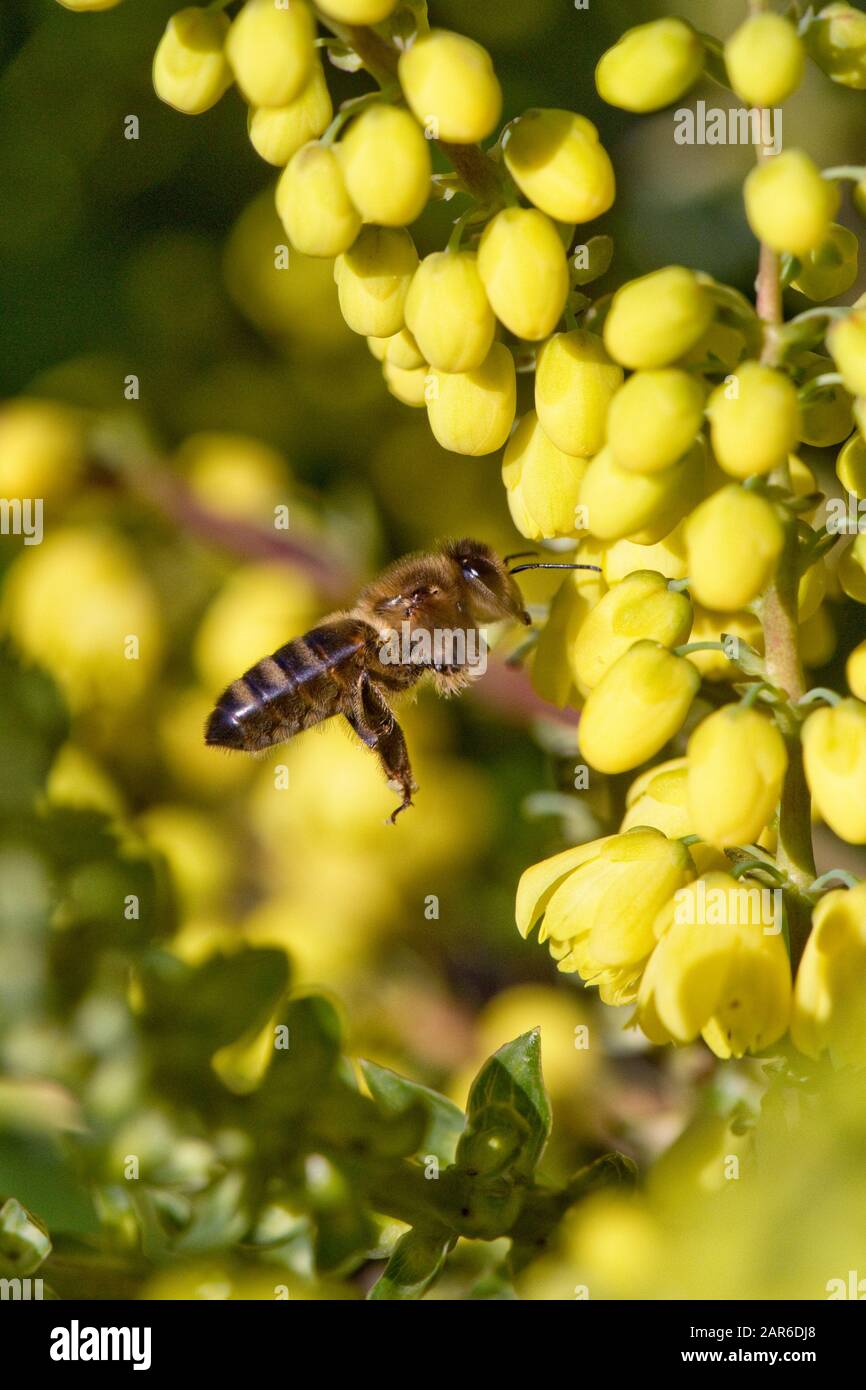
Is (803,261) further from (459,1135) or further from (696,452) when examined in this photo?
(459,1135)

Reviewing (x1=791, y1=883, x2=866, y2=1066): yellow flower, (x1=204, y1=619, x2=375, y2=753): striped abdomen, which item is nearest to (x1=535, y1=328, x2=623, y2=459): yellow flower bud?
(x1=791, y1=883, x2=866, y2=1066): yellow flower

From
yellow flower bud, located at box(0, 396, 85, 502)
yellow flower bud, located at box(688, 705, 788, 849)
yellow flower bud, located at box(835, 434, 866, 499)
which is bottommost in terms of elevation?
yellow flower bud, located at box(688, 705, 788, 849)

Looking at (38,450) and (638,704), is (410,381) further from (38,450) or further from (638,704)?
(38,450)

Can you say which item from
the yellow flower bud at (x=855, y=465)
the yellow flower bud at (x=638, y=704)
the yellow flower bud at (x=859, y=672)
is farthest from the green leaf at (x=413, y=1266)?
the yellow flower bud at (x=855, y=465)

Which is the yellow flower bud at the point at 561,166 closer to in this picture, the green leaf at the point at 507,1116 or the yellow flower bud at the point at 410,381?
the yellow flower bud at the point at 410,381

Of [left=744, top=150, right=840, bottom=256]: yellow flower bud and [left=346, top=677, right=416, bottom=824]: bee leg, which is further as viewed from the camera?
[left=346, top=677, right=416, bottom=824]: bee leg

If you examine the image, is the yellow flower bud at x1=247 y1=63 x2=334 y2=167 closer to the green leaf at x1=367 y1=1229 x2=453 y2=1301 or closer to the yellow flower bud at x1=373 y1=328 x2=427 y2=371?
the yellow flower bud at x1=373 y1=328 x2=427 y2=371

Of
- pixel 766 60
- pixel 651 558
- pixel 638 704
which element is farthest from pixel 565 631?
pixel 766 60
